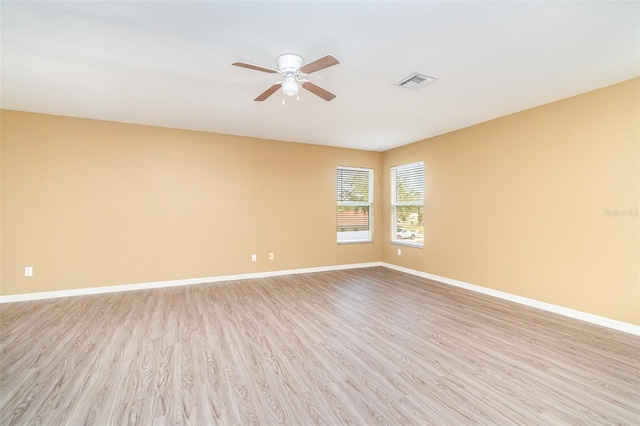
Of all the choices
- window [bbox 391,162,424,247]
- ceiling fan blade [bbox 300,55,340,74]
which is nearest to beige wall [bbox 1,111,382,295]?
window [bbox 391,162,424,247]

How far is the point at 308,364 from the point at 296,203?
3.53 meters

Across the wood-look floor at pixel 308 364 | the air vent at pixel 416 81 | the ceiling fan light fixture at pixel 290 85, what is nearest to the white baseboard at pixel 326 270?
the wood-look floor at pixel 308 364

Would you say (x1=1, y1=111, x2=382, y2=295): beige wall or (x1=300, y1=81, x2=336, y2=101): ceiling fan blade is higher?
(x1=300, y1=81, x2=336, y2=101): ceiling fan blade

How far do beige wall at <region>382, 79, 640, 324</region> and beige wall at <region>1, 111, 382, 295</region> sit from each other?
7.95ft

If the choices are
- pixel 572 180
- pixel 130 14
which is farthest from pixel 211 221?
pixel 572 180

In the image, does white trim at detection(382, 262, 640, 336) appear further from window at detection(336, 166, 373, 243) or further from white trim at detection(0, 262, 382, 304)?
white trim at detection(0, 262, 382, 304)

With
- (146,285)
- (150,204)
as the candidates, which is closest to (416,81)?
(150,204)

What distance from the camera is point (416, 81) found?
9.43 ft

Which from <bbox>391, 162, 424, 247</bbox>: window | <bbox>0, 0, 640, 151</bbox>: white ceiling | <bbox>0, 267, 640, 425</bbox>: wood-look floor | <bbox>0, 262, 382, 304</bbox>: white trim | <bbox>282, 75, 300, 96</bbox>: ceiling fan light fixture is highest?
<bbox>0, 0, 640, 151</bbox>: white ceiling

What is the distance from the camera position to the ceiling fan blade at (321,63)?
201cm

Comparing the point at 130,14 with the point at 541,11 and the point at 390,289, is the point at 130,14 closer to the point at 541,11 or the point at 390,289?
the point at 541,11

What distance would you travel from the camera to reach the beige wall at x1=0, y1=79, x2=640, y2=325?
121 inches

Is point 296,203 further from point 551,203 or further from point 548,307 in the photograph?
point 548,307

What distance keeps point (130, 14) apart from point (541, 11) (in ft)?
9.05
